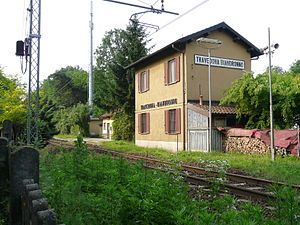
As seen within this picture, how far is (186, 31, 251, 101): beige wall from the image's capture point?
77.6 ft

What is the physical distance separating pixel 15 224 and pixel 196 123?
19208 mm

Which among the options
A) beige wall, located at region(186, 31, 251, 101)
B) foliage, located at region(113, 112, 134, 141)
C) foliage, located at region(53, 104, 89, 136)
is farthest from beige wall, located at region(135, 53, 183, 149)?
foliage, located at region(53, 104, 89, 136)

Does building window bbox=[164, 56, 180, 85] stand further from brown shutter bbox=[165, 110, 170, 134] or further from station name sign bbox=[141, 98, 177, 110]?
brown shutter bbox=[165, 110, 170, 134]

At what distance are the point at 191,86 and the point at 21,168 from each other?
20.7 meters

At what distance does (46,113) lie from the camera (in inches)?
918

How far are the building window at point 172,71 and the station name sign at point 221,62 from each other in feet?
4.36

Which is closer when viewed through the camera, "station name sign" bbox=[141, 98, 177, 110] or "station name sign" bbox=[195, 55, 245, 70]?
"station name sign" bbox=[195, 55, 245, 70]

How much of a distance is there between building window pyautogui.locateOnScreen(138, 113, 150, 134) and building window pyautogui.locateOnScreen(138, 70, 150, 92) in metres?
2.07

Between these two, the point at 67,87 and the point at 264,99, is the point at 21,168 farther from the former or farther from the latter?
the point at 67,87

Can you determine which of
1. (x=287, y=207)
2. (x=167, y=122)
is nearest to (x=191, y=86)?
(x=167, y=122)

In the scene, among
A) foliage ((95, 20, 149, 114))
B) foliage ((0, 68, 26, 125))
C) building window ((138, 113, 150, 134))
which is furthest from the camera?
foliage ((95, 20, 149, 114))

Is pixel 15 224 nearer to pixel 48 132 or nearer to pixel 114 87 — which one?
pixel 48 132

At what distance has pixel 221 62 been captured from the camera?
2492cm

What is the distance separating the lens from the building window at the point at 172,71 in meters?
24.3
